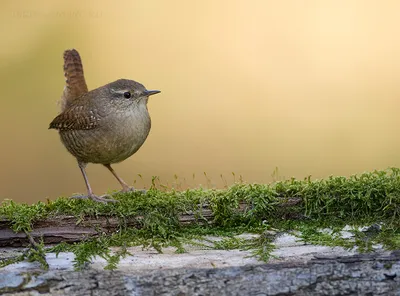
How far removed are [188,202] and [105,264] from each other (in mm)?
718

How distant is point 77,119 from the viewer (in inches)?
157

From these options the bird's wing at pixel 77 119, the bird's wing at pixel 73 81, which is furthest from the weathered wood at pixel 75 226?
the bird's wing at pixel 73 81

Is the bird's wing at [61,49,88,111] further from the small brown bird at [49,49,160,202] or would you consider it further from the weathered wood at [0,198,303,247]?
the weathered wood at [0,198,303,247]

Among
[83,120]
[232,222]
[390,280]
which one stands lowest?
[390,280]

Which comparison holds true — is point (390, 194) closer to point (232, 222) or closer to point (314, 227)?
point (314, 227)

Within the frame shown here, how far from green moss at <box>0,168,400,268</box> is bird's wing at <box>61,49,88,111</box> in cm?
174

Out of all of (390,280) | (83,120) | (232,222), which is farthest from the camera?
(83,120)

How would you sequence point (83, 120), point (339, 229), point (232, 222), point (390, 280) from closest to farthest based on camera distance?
1. point (390, 280)
2. point (339, 229)
3. point (232, 222)
4. point (83, 120)

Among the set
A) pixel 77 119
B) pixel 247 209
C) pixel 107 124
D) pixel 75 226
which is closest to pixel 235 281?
pixel 247 209

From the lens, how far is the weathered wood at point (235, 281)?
7.07ft

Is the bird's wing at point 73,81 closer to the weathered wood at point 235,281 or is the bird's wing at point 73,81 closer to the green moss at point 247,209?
the green moss at point 247,209

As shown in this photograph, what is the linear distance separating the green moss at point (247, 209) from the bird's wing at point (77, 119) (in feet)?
3.18

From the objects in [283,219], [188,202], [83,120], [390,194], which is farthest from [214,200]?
[83,120]

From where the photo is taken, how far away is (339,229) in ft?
8.88
